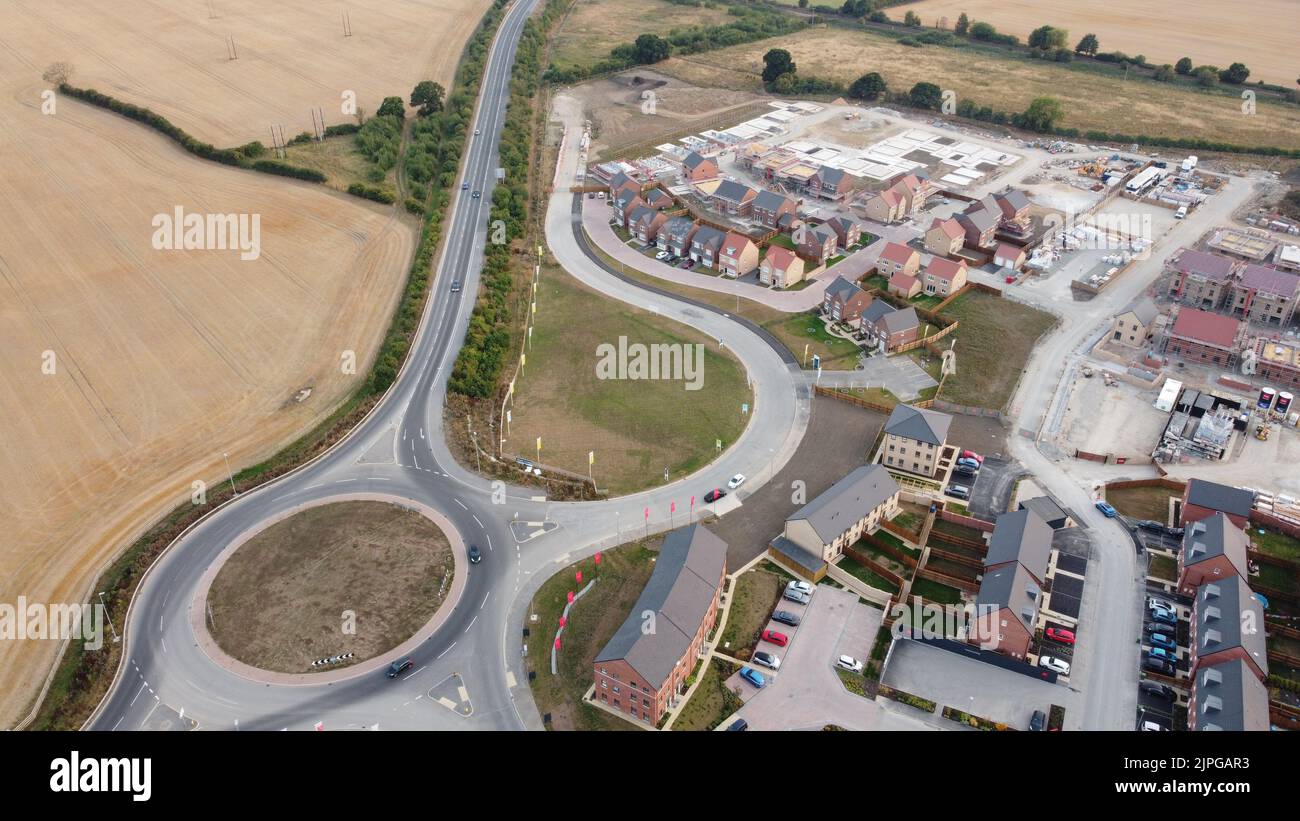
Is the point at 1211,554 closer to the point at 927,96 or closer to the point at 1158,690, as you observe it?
the point at 1158,690

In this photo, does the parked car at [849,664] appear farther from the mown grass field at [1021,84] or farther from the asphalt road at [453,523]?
the mown grass field at [1021,84]

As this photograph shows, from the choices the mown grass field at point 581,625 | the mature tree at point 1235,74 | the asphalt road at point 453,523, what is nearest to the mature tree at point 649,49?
the asphalt road at point 453,523

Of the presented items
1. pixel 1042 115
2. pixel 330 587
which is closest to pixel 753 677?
pixel 330 587

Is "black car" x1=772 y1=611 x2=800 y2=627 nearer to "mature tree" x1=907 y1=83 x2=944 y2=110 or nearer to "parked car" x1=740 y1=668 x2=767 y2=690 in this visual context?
"parked car" x1=740 y1=668 x2=767 y2=690

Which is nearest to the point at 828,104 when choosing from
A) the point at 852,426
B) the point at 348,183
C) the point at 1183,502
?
the point at 348,183

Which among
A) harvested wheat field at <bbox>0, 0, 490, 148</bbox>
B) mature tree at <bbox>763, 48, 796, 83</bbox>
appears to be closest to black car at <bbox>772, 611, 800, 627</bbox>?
harvested wheat field at <bbox>0, 0, 490, 148</bbox>

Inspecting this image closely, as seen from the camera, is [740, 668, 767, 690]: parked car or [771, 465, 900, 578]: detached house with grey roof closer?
[740, 668, 767, 690]: parked car
